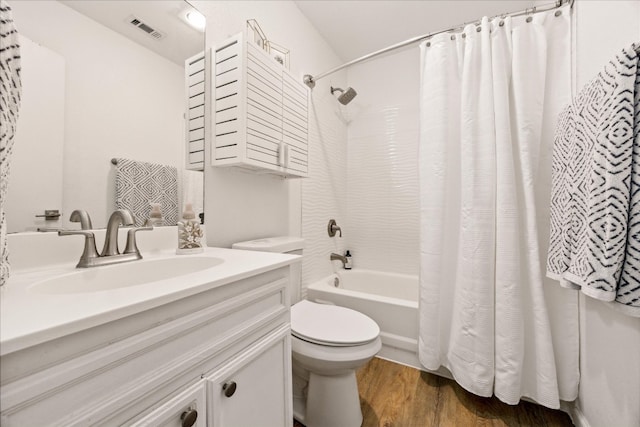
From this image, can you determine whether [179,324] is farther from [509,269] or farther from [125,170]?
[509,269]

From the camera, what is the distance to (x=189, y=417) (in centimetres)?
56

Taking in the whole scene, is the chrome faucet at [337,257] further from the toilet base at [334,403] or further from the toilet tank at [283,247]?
the toilet base at [334,403]

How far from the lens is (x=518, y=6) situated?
5.74ft

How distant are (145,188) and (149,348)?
675 millimetres

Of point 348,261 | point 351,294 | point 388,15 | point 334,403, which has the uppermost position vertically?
point 388,15

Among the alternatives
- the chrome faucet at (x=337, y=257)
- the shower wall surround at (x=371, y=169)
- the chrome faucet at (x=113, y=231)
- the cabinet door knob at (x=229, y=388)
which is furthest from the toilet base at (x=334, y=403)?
the chrome faucet at (x=337, y=257)

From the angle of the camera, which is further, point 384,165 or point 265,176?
point 384,165

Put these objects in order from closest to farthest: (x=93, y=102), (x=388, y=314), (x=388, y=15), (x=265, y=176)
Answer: (x=93, y=102), (x=265, y=176), (x=388, y=314), (x=388, y=15)

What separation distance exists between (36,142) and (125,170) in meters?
0.22

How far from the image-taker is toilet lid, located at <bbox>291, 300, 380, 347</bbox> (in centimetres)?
108

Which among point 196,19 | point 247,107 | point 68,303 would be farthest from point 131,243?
point 196,19

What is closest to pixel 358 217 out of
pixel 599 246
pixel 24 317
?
pixel 599 246

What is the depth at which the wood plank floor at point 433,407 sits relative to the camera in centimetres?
119

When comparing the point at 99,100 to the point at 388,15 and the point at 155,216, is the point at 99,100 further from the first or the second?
the point at 388,15
